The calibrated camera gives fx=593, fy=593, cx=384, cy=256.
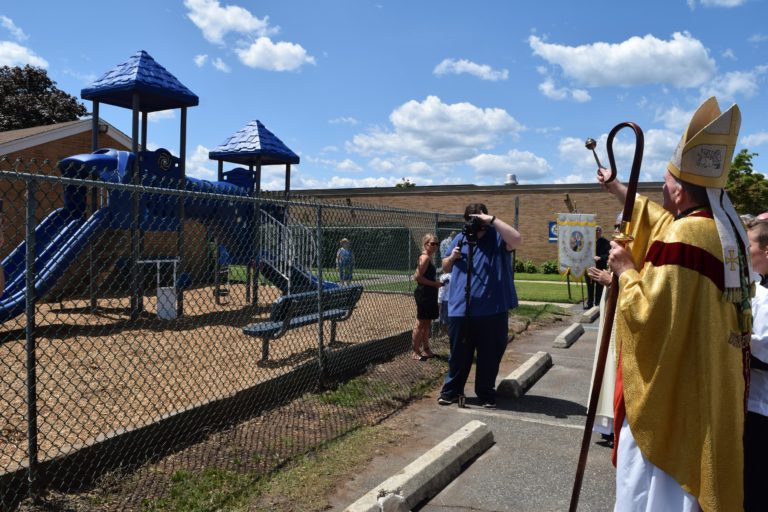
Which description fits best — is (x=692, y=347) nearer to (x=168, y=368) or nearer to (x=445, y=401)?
(x=445, y=401)

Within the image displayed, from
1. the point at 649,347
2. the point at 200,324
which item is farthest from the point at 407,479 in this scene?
the point at 200,324

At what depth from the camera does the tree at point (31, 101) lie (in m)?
30.8

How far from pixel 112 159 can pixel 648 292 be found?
33.3ft

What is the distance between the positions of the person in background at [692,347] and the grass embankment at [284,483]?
2050mm

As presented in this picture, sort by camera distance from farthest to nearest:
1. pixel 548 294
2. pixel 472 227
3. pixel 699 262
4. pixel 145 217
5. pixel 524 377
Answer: pixel 548 294 < pixel 145 217 < pixel 524 377 < pixel 472 227 < pixel 699 262

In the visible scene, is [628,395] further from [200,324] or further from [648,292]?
[200,324]

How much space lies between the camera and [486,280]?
19.1ft

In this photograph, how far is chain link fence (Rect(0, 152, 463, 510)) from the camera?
147 inches

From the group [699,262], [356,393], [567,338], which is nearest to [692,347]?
[699,262]

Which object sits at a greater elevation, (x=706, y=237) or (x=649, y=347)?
(x=706, y=237)

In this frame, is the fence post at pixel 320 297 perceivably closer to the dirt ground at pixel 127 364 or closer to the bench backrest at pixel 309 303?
the dirt ground at pixel 127 364

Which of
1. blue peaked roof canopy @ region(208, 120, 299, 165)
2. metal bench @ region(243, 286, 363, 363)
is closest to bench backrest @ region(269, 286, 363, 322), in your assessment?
metal bench @ region(243, 286, 363, 363)

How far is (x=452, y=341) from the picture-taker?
19.5 feet

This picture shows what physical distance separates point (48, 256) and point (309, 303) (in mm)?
4845
